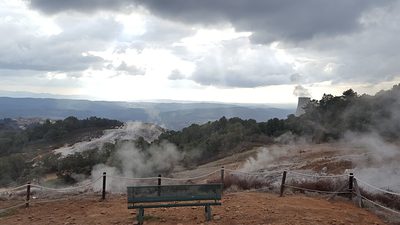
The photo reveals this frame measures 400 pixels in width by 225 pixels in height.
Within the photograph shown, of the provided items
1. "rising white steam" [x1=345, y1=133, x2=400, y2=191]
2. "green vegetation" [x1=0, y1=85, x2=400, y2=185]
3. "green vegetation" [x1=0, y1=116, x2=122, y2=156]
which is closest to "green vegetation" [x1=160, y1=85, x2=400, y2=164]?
"green vegetation" [x1=0, y1=85, x2=400, y2=185]

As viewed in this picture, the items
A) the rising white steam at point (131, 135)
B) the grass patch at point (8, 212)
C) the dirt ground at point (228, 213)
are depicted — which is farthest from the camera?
the rising white steam at point (131, 135)

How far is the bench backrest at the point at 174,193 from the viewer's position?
Result: 30.6ft

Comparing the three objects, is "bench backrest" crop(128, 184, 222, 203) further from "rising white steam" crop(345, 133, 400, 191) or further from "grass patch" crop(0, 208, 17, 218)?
"rising white steam" crop(345, 133, 400, 191)

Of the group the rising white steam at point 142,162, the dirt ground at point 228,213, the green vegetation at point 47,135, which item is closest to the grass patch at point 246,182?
the dirt ground at point 228,213

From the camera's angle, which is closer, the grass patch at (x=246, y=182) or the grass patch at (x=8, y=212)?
the grass patch at (x=8, y=212)

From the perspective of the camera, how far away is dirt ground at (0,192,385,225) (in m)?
9.62

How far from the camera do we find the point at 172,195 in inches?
375

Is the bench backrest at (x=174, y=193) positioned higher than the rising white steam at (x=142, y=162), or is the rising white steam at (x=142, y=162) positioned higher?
the bench backrest at (x=174, y=193)

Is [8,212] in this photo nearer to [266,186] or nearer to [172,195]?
[172,195]

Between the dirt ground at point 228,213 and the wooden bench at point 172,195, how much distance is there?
38 cm

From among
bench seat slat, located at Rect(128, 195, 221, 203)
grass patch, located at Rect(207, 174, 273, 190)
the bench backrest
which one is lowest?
grass patch, located at Rect(207, 174, 273, 190)

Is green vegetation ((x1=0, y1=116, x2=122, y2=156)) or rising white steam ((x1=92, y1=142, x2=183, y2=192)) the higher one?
rising white steam ((x1=92, y1=142, x2=183, y2=192))

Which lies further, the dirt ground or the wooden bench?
the dirt ground

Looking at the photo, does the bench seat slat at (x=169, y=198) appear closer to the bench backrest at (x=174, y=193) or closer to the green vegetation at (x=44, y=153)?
the bench backrest at (x=174, y=193)
